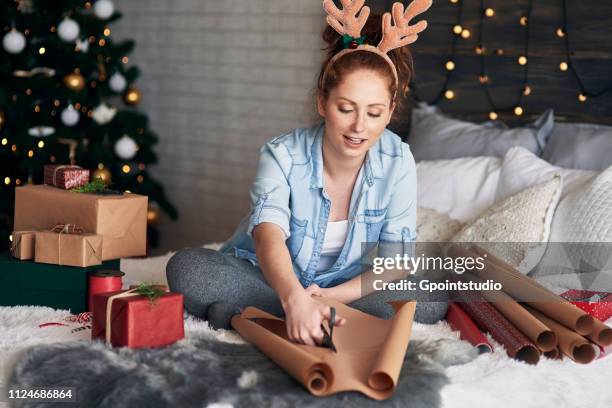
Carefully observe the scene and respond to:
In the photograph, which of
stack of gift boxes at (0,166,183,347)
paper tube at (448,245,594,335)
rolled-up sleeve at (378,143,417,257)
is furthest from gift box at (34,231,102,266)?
paper tube at (448,245,594,335)

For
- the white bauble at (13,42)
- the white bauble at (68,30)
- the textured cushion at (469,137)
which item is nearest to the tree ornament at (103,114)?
the white bauble at (68,30)

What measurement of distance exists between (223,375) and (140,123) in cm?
280

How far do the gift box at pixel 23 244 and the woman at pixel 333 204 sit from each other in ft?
1.48

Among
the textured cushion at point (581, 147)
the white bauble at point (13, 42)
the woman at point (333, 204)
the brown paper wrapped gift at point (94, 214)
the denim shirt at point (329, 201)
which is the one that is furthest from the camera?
the white bauble at point (13, 42)

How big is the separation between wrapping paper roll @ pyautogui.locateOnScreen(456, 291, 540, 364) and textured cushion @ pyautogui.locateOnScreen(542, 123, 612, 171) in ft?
2.76

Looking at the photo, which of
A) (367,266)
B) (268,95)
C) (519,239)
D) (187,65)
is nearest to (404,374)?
(367,266)

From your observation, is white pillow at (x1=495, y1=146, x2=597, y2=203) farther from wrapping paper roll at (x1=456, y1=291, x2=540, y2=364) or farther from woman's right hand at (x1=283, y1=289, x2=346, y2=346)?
woman's right hand at (x1=283, y1=289, x2=346, y2=346)

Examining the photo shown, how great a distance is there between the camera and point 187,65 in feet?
14.1

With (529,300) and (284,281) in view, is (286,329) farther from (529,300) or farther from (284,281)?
(529,300)

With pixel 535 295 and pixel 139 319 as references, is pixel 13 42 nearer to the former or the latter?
pixel 139 319

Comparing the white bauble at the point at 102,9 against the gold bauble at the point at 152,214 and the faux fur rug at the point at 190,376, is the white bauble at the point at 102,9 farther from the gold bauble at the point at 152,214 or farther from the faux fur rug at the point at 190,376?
the faux fur rug at the point at 190,376

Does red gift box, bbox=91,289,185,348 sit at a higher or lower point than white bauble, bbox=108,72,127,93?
lower

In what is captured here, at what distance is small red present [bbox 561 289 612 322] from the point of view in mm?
2045

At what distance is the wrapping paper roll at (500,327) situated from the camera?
1.76 meters
